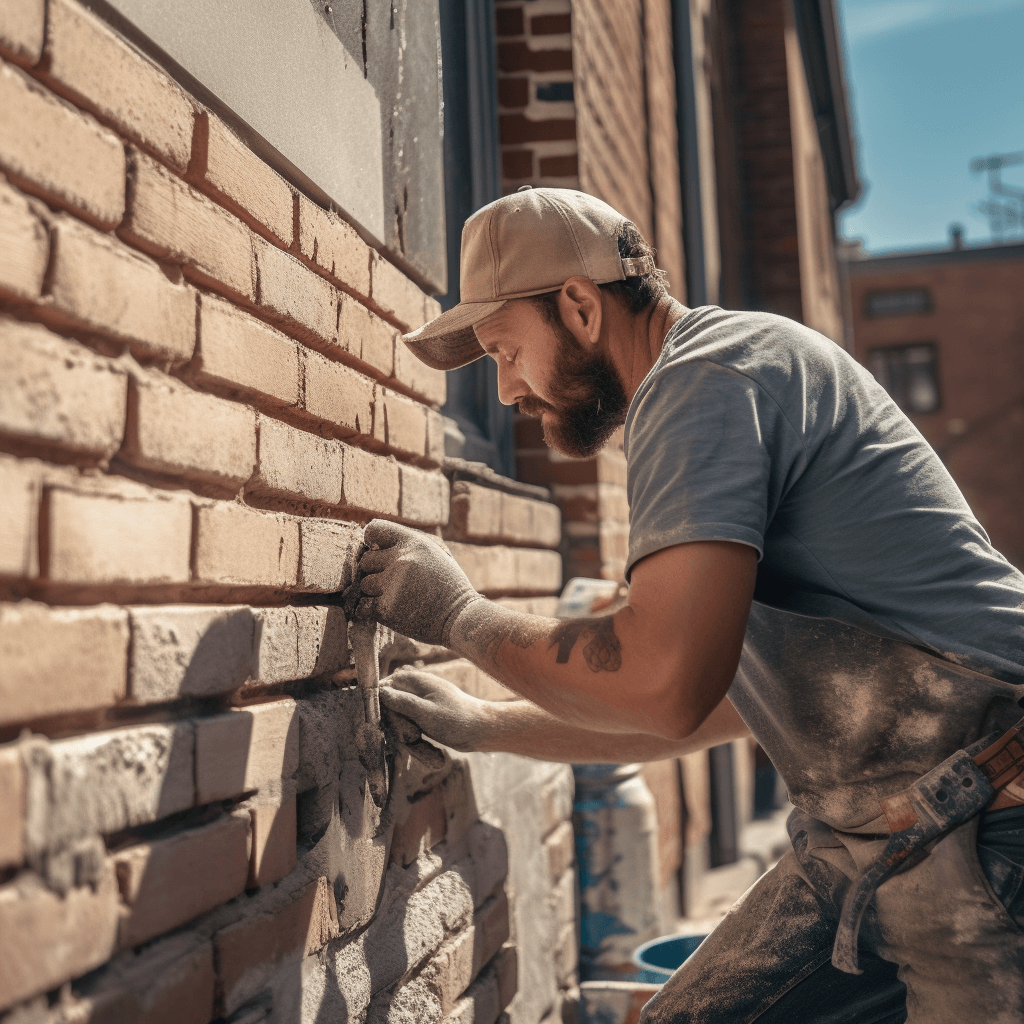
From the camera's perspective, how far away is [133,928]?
1122 mm

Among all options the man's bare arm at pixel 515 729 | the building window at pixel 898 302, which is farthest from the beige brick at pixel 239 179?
the building window at pixel 898 302

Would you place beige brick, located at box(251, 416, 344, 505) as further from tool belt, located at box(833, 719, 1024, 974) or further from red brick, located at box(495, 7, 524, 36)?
red brick, located at box(495, 7, 524, 36)

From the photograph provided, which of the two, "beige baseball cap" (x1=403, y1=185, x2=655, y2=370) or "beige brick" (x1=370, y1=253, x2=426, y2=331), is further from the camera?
"beige brick" (x1=370, y1=253, x2=426, y2=331)

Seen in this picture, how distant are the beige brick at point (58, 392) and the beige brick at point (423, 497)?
90 cm

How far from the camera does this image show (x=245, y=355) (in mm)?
1433

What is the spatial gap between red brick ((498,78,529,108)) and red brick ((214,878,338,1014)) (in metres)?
2.51

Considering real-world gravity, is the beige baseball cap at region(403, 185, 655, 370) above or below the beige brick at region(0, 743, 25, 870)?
above

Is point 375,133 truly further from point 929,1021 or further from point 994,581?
point 929,1021

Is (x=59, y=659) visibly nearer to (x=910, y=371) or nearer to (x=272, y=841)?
(x=272, y=841)

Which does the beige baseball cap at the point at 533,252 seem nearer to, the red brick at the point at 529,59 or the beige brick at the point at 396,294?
the beige brick at the point at 396,294

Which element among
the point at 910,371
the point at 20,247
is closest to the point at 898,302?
the point at 910,371

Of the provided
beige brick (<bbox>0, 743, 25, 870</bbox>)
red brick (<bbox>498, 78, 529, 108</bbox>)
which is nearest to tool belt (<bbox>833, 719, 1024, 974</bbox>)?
beige brick (<bbox>0, 743, 25, 870</bbox>)

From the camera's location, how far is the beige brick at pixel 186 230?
1.20 m

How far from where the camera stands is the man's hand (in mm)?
1859
